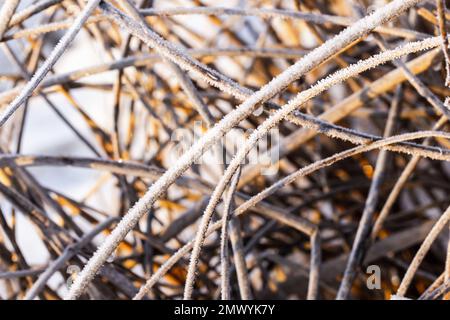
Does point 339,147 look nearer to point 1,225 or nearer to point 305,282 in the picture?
point 305,282

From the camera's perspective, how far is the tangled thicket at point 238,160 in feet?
1.07

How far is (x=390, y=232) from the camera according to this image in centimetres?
86

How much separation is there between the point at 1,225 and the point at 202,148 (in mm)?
279

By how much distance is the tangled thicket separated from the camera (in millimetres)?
325

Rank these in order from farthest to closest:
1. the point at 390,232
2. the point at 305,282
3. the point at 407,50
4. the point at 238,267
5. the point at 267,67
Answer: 1. the point at 267,67
2. the point at 390,232
3. the point at 305,282
4. the point at 238,267
5. the point at 407,50

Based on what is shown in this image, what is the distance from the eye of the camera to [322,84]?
0.95ft

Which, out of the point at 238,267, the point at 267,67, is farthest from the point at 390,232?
the point at 238,267

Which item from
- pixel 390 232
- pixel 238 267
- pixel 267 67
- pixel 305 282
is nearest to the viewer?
pixel 238 267

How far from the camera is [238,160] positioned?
1.03ft

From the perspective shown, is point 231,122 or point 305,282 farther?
point 305,282
